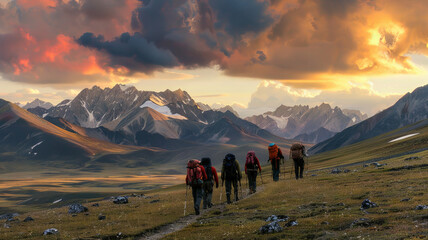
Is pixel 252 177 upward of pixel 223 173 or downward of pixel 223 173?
downward

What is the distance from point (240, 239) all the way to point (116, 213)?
18169mm

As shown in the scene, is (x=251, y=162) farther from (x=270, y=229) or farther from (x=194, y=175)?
(x=270, y=229)

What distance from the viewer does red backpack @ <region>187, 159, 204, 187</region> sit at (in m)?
31.1

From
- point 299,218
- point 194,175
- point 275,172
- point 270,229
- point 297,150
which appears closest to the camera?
point 270,229

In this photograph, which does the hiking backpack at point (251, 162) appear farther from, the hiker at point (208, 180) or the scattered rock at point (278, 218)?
the scattered rock at point (278, 218)

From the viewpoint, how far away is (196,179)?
102ft

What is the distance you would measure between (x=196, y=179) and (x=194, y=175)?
36 centimetres

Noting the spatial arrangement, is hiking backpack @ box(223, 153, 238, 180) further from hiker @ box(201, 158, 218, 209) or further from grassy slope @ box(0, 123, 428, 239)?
grassy slope @ box(0, 123, 428, 239)

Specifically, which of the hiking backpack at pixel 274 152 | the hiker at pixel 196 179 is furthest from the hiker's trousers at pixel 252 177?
the hiker at pixel 196 179

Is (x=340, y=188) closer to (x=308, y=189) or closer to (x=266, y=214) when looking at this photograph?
(x=308, y=189)

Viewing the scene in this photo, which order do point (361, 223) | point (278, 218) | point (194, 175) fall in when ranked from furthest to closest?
point (194, 175) < point (278, 218) < point (361, 223)

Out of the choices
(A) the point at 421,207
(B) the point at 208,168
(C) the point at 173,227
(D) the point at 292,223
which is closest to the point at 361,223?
(D) the point at 292,223

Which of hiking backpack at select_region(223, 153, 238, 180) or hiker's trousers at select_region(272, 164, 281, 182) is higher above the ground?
hiking backpack at select_region(223, 153, 238, 180)

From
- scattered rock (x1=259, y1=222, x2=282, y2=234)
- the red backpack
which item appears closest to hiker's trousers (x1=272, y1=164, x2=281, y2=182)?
the red backpack
